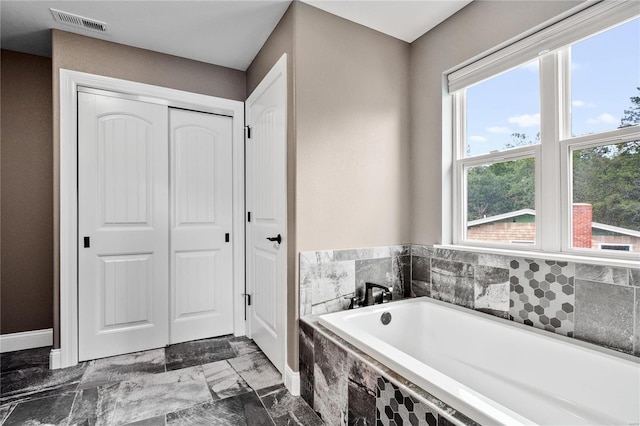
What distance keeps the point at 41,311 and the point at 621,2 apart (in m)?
4.34

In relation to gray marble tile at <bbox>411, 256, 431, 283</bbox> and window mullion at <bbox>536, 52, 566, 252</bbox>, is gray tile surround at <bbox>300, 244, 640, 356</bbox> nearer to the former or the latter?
gray marble tile at <bbox>411, 256, 431, 283</bbox>

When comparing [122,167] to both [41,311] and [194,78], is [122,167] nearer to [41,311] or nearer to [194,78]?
[194,78]

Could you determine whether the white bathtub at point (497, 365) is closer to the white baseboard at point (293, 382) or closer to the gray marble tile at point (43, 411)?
the white baseboard at point (293, 382)

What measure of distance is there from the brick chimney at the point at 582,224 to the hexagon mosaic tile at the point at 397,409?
1272 mm

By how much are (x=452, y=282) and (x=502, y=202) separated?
2.02ft

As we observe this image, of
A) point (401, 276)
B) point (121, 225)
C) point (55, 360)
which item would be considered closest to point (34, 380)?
point (55, 360)

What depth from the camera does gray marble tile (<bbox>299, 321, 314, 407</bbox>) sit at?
1.84 meters

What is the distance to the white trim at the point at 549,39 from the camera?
150 centimetres

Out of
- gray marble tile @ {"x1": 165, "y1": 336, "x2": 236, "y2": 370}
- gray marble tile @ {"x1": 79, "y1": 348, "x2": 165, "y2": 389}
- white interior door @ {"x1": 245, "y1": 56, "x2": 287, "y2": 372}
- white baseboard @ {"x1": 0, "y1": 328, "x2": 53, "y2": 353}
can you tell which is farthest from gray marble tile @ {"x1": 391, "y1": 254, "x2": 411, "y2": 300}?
white baseboard @ {"x1": 0, "y1": 328, "x2": 53, "y2": 353}

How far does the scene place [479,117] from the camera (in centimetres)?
221

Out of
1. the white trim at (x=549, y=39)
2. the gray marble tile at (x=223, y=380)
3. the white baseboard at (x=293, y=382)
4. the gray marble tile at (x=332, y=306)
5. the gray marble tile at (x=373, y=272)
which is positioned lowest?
the gray marble tile at (x=223, y=380)

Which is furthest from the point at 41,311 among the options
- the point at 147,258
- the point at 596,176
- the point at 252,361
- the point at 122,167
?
the point at 596,176

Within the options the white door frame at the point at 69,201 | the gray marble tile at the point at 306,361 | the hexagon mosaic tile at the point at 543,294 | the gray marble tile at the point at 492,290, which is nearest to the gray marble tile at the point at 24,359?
the white door frame at the point at 69,201

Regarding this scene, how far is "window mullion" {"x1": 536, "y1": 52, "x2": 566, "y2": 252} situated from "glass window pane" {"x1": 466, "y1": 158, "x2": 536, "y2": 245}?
0.06 meters
